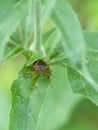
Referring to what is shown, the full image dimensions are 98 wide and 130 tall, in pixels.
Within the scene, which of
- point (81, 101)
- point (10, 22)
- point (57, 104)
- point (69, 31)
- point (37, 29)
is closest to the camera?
point (69, 31)

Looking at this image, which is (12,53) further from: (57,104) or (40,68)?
(57,104)

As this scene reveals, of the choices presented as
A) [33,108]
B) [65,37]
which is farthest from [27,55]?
[65,37]

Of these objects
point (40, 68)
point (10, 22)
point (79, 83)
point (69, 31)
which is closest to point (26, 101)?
point (40, 68)

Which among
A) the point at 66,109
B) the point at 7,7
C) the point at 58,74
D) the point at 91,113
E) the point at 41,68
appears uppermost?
the point at 7,7

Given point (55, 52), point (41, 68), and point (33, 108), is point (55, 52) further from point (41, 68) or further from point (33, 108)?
point (33, 108)

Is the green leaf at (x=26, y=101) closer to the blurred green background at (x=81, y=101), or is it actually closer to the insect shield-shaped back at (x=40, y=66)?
the insect shield-shaped back at (x=40, y=66)

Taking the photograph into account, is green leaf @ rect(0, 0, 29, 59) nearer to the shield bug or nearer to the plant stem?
the plant stem
